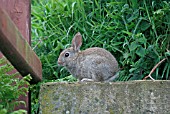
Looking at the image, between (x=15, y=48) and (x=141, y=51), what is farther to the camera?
(x=141, y=51)

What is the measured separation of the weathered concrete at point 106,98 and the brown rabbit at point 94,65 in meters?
0.90

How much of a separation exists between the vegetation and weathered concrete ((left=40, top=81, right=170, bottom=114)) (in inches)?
49.3

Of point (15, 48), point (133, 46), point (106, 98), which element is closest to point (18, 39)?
point (15, 48)

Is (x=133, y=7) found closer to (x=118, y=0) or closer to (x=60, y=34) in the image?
(x=118, y=0)

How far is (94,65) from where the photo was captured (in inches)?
194

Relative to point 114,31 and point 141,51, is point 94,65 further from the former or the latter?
point 114,31

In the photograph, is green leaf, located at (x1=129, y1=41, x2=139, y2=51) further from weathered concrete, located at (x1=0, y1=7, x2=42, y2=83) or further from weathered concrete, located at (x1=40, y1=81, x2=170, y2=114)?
weathered concrete, located at (x1=0, y1=7, x2=42, y2=83)

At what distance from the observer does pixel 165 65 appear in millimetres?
5301

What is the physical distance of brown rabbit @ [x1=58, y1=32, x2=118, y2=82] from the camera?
4.91 metres

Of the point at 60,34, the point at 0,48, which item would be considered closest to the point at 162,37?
the point at 60,34

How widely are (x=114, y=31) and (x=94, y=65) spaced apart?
2.86 ft

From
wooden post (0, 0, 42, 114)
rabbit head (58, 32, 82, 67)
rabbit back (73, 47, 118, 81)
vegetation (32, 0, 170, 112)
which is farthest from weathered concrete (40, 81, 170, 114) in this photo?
rabbit head (58, 32, 82, 67)

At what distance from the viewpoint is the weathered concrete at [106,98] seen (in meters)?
3.92

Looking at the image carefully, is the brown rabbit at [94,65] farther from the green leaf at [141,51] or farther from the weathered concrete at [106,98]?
the weathered concrete at [106,98]
